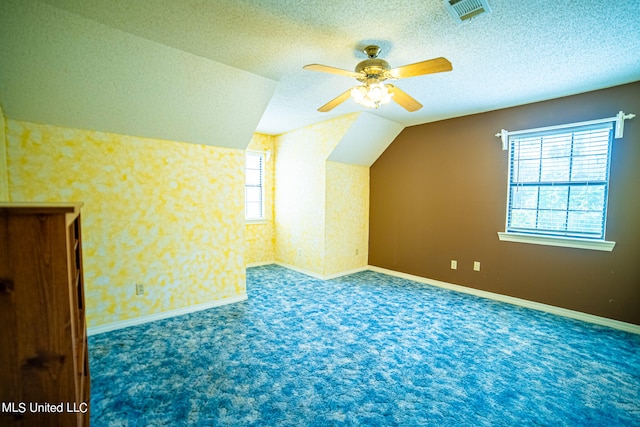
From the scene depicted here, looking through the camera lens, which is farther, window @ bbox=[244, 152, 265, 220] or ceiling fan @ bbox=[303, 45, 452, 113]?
window @ bbox=[244, 152, 265, 220]

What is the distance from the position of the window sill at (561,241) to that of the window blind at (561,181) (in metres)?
0.09

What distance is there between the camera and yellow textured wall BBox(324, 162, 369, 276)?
180 inches

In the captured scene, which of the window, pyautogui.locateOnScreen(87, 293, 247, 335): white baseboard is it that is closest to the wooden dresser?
pyautogui.locateOnScreen(87, 293, 247, 335): white baseboard

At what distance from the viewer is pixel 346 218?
4.86 meters

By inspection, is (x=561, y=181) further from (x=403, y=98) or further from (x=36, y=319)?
(x=36, y=319)

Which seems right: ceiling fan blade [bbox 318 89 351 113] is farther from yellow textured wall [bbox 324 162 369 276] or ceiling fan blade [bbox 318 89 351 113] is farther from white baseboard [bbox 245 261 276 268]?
white baseboard [bbox 245 261 276 268]

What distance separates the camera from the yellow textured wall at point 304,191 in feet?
14.6

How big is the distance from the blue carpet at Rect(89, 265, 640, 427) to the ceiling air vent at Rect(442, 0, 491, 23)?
2553 millimetres

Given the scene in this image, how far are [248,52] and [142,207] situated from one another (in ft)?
6.31

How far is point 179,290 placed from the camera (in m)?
3.10

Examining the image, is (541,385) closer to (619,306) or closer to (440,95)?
(619,306)

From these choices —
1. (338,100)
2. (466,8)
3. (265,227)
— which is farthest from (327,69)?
(265,227)

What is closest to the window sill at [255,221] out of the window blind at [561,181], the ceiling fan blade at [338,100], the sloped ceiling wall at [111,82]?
the sloped ceiling wall at [111,82]

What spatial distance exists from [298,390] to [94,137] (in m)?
2.92
